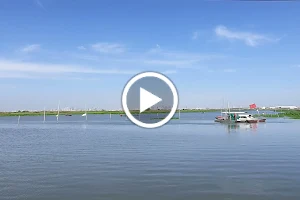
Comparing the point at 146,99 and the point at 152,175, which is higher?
the point at 146,99

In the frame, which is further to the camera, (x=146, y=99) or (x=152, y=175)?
(x=152, y=175)

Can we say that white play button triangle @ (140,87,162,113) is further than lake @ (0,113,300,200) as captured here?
No

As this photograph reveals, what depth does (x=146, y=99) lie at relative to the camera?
676 inches

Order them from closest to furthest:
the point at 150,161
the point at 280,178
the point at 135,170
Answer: the point at 280,178 → the point at 135,170 → the point at 150,161

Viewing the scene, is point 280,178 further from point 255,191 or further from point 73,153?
point 73,153

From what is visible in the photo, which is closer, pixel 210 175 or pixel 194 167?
pixel 210 175

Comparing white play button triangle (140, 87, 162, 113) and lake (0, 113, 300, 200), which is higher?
white play button triangle (140, 87, 162, 113)

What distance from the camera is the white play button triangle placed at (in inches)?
646

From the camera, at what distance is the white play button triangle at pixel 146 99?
1641 cm

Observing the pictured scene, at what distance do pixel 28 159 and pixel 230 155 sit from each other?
65.2 feet

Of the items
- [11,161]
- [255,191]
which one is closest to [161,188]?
[255,191]

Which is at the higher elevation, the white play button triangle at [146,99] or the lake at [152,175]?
the white play button triangle at [146,99]

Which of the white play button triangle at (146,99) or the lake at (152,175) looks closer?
the white play button triangle at (146,99)

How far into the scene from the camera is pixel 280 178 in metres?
23.2
